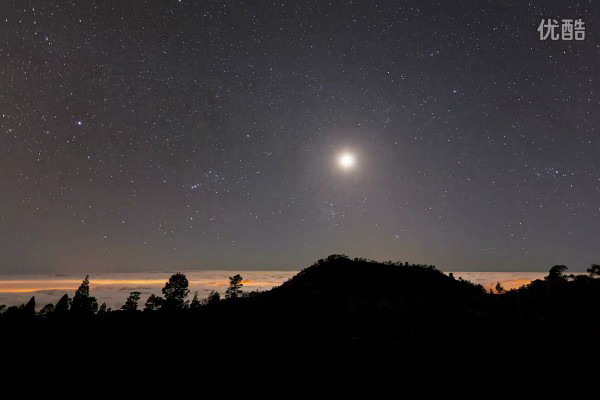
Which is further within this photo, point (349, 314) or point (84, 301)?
point (84, 301)

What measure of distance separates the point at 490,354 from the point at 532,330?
26.6 ft

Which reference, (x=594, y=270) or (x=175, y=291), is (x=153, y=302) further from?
(x=594, y=270)

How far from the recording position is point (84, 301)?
94.9 m

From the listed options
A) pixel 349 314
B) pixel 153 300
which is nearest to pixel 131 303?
pixel 153 300

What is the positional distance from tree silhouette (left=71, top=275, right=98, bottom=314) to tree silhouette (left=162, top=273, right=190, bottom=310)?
20193mm

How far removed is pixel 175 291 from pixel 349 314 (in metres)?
66.6

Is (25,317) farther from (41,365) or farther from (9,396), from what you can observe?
(9,396)

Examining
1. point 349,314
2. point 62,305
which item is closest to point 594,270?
point 349,314

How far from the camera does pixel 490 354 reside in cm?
1385

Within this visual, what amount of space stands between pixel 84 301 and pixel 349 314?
8730cm

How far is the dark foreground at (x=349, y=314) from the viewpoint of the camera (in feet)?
68.2

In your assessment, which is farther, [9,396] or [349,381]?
[9,396]

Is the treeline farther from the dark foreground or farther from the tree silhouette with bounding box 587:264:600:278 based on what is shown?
the tree silhouette with bounding box 587:264:600:278

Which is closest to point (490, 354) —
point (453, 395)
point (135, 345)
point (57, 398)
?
point (453, 395)
